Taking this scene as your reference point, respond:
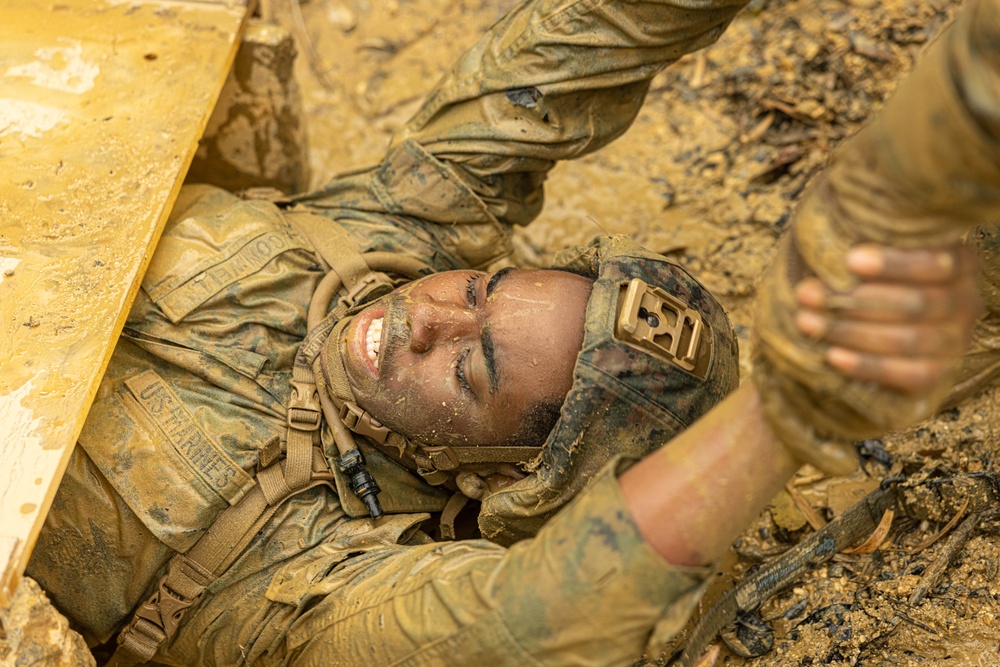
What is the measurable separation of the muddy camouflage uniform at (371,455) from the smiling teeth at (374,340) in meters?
0.32

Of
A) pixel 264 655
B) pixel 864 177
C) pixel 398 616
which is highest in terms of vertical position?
pixel 864 177

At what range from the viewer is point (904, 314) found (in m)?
1.28

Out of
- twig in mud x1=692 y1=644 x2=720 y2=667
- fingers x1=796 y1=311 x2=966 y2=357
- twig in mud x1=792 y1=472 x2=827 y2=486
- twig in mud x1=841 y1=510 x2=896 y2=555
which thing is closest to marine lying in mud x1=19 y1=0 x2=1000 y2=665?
fingers x1=796 y1=311 x2=966 y2=357

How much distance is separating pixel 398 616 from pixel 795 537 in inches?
54.9

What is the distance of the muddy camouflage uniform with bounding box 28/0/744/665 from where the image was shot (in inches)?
61.7

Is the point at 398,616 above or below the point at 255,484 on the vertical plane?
above

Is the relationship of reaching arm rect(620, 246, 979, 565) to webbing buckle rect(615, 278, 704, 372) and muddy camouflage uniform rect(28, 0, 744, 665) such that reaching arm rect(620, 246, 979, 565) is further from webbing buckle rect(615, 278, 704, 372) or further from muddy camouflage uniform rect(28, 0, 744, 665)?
webbing buckle rect(615, 278, 704, 372)

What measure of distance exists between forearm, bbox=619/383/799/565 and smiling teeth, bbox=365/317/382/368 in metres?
0.91

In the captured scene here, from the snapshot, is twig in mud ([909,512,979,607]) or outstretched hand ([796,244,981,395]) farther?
twig in mud ([909,512,979,607])

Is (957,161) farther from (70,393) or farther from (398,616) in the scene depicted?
(70,393)

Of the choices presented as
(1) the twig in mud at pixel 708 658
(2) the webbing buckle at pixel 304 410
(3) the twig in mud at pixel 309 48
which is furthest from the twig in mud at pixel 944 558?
(3) the twig in mud at pixel 309 48

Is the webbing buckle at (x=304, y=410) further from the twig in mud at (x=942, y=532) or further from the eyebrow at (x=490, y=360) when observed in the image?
the twig in mud at (x=942, y=532)

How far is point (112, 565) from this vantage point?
2.21m

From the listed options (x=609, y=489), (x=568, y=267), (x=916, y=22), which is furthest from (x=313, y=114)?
(x=609, y=489)
